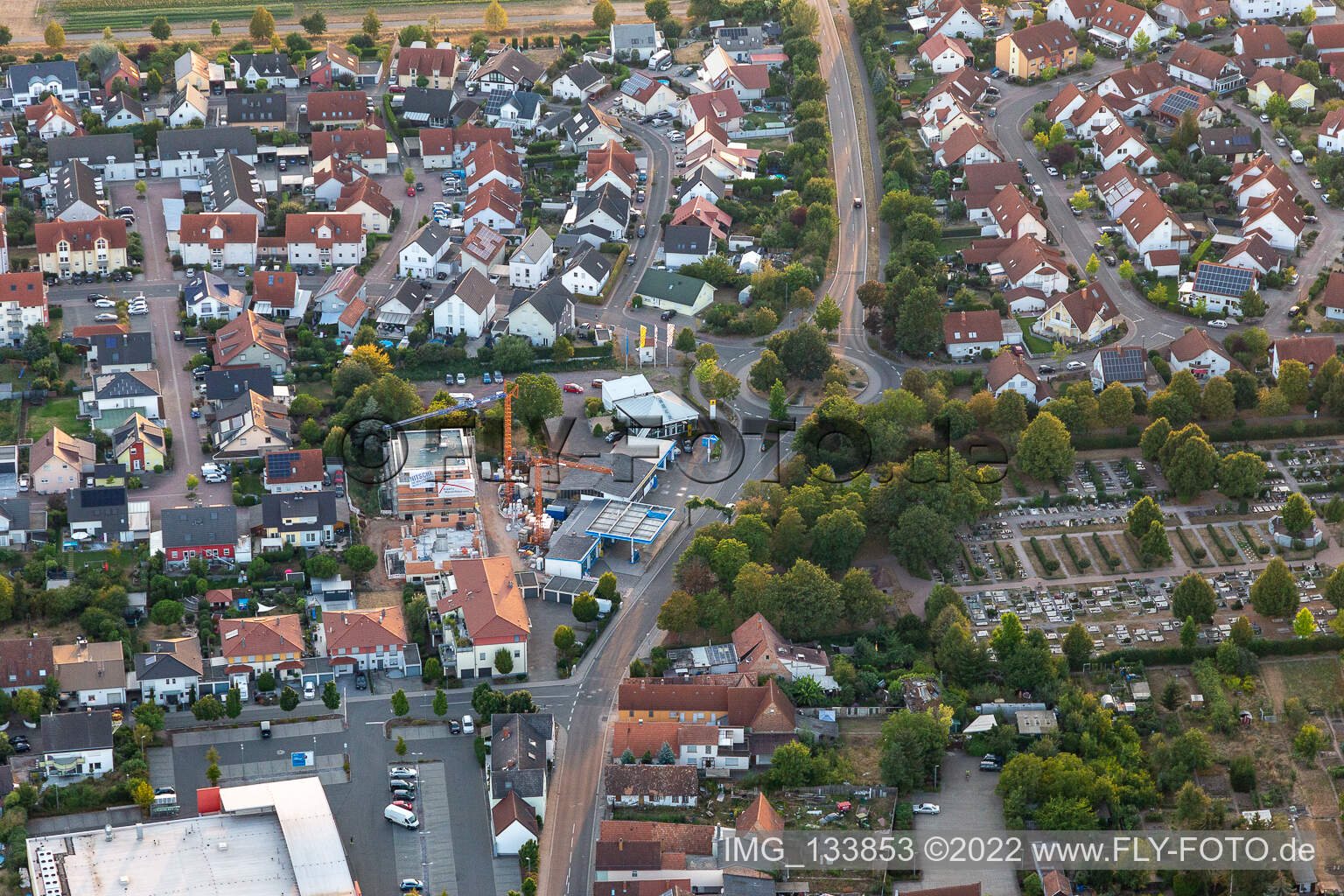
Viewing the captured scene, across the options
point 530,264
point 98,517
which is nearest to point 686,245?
point 530,264

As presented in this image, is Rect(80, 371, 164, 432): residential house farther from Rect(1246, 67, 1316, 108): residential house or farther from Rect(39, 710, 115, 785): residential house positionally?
Rect(1246, 67, 1316, 108): residential house

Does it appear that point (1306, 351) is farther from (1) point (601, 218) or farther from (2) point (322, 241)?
(2) point (322, 241)

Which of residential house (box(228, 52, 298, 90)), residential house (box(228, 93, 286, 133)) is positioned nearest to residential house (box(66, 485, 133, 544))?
residential house (box(228, 93, 286, 133))

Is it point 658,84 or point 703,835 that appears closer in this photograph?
point 703,835

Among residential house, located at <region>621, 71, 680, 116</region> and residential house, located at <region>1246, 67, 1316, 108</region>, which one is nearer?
residential house, located at <region>1246, 67, 1316, 108</region>

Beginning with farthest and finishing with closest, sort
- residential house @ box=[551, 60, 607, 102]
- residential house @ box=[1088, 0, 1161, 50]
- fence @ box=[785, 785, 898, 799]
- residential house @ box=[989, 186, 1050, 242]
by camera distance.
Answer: residential house @ box=[1088, 0, 1161, 50], residential house @ box=[551, 60, 607, 102], residential house @ box=[989, 186, 1050, 242], fence @ box=[785, 785, 898, 799]

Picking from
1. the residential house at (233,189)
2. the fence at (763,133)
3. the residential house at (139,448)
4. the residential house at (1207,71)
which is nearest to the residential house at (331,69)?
the residential house at (233,189)

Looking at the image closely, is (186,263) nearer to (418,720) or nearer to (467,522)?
(467,522)

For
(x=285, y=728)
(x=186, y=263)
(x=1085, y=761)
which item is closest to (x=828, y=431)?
(x=1085, y=761)
